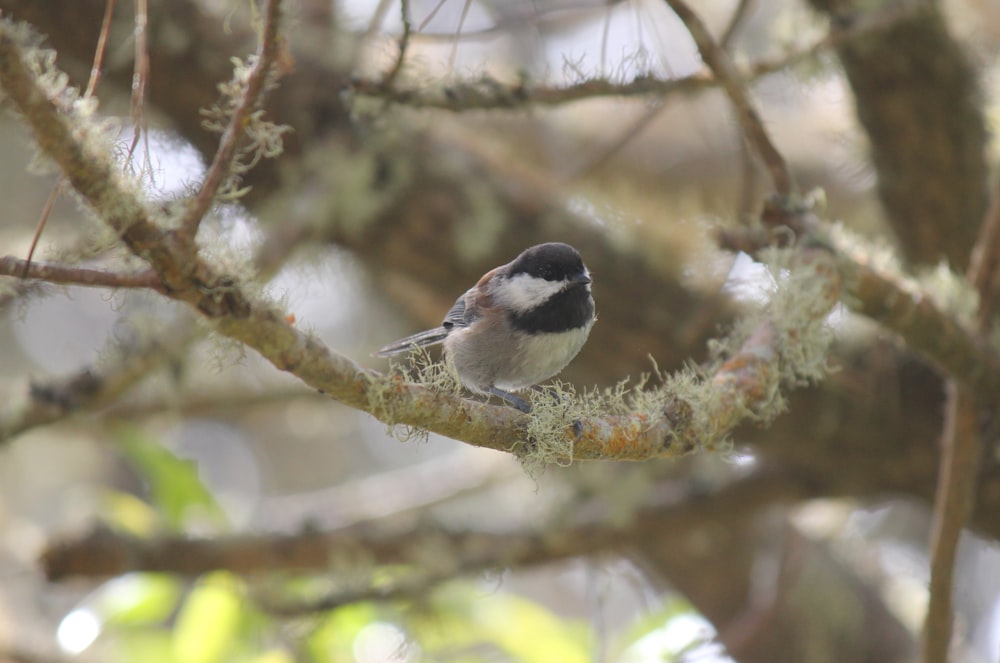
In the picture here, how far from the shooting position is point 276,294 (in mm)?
1695

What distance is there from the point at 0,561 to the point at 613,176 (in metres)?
3.78

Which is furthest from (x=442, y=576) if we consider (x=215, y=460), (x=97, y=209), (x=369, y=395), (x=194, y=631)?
(x=215, y=460)

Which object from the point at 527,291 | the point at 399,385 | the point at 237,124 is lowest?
the point at 399,385

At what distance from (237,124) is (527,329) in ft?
3.10

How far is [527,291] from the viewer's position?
88.5 inches

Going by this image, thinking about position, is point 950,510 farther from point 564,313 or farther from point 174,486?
point 174,486

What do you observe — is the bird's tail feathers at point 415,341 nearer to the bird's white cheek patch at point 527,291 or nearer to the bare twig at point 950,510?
the bird's white cheek patch at point 527,291

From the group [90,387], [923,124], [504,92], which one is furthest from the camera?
[923,124]

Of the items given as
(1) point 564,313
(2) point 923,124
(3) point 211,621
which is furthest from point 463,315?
(2) point 923,124

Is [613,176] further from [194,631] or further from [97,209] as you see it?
[97,209]

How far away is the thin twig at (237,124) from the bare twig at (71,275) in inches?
4.3

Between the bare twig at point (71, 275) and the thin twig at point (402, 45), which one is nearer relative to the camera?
the bare twig at point (71, 275)

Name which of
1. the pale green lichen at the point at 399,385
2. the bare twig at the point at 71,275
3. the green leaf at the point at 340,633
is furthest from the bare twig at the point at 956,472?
the bare twig at the point at 71,275

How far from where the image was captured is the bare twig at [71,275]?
4.42 feet
